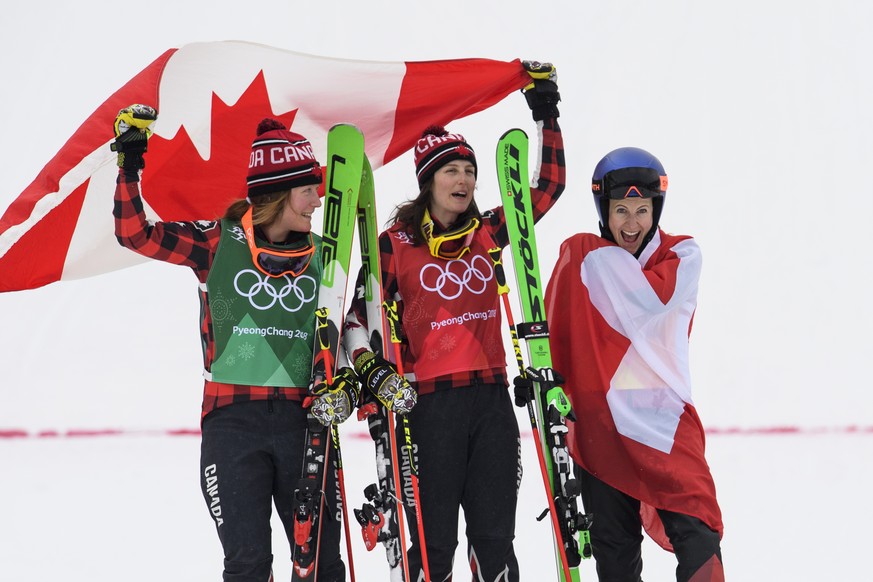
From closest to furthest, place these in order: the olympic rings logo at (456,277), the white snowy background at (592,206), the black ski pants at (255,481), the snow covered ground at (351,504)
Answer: the black ski pants at (255,481), the olympic rings logo at (456,277), the snow covered ground at (351,504), the white snowy background at (592,206)

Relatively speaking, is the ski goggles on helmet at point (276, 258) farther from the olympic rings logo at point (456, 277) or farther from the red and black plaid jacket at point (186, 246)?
the olympic rings logo at point (456, 277)

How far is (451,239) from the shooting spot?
315 centimetres

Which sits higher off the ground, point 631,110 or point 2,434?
point 631,110

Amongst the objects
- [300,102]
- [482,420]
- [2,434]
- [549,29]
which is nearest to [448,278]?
[482,420]

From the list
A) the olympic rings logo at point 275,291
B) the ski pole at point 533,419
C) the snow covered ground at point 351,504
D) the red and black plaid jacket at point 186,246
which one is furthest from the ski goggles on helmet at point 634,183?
the snow covered ground at point 351,504

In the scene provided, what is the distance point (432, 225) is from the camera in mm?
3182

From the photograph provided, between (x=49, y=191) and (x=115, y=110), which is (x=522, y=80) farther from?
(x=49, y=191)

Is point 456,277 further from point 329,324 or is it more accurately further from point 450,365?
point 329,324

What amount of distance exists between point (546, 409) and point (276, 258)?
100 centimetres

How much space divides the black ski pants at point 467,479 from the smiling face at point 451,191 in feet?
2.01

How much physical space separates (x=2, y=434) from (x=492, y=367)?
674 centimetres

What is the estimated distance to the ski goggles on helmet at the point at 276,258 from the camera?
296cm

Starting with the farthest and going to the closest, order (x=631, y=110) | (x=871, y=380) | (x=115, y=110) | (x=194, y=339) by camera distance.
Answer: (x=631, y=110) → (x=194, y=339) → (x=871, y=380) → (x=115, y=110)

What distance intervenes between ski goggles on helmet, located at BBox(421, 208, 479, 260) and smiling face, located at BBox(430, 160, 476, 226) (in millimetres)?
51
